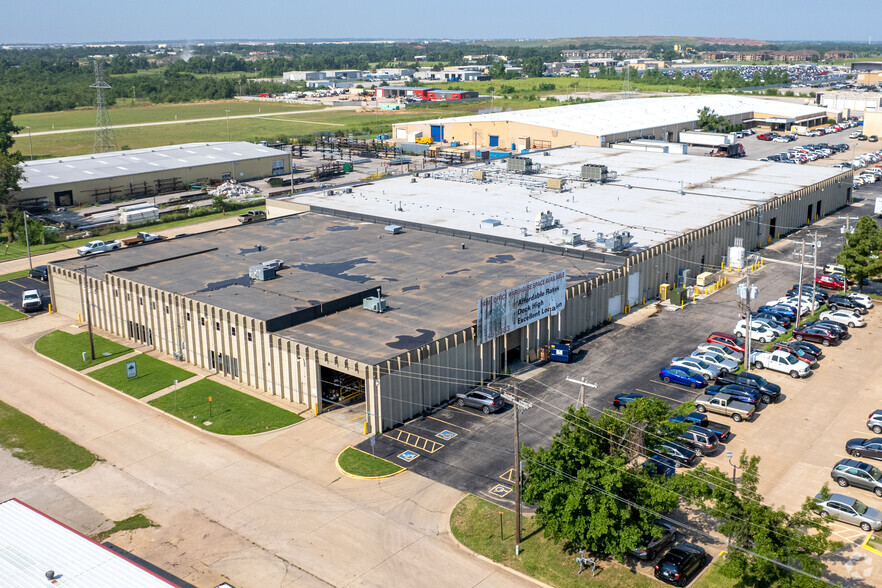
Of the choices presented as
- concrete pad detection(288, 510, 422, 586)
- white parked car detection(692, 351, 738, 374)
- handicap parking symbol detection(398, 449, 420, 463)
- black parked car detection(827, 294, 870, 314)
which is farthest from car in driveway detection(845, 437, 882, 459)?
black parked car detection(827, 294, 870, 314)

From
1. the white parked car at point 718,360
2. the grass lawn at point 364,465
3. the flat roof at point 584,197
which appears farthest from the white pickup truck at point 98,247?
the white parked car at point 718,360

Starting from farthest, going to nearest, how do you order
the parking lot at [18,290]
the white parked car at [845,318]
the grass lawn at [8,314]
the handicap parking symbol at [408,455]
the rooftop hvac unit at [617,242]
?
the parking lot at [18,290] → the grass lawn at [8,314] → the rooftop hvac unit at [617,242] → the white parked car at [845,318] → the handicap parking symbol at [408,455]

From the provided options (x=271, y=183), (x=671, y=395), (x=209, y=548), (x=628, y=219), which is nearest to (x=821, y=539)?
(x=671, y=395)

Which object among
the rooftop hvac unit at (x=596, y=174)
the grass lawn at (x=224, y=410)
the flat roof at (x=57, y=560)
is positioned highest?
the rooftop hvac unit at (x=596, y=174)

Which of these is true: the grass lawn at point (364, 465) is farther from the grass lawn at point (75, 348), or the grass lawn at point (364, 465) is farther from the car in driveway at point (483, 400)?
the grass lawn at point (75, 348)

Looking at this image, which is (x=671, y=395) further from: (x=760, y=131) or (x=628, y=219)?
(x=760, y=131)

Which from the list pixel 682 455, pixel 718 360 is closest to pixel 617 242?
pixel 718 360

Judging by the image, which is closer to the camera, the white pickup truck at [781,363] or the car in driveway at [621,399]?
the car in driveway at [621,399]
